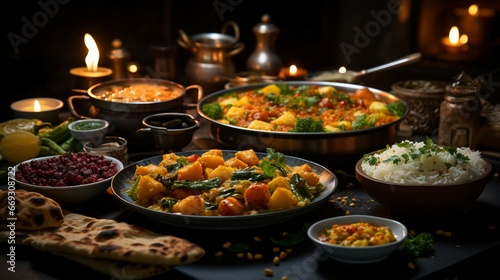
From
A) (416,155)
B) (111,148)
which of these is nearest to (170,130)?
(111,148)

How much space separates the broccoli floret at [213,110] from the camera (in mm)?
4469

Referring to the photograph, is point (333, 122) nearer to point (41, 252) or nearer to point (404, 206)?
point (404, 206)

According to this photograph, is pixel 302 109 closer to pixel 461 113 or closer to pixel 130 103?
pixel 461 113

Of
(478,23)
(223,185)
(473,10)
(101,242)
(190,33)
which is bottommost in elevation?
(101,242)

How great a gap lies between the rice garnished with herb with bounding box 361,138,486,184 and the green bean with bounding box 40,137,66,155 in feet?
6.12

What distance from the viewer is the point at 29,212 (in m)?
3.20

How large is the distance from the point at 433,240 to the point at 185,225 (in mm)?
1131

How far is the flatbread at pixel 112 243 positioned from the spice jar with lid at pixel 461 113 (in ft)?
6.74

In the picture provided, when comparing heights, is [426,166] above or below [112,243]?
above

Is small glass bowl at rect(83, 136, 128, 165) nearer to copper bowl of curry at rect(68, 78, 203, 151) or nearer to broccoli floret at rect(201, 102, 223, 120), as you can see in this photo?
copper bowl of curry at rect(68, 78, 203, 151)

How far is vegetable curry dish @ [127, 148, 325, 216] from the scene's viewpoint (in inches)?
125

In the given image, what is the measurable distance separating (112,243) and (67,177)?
75cm

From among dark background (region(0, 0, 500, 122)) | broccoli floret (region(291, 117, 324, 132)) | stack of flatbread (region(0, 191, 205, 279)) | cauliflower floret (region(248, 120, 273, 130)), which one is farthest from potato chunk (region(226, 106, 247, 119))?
dark background (region(0, 0, 500, 122))

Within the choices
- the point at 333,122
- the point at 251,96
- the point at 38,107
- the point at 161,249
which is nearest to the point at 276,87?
the point at 251,96
